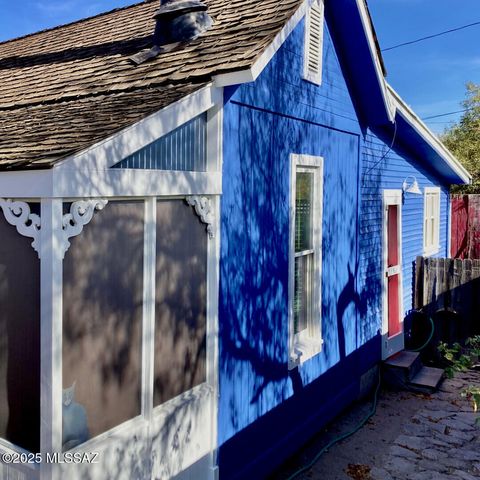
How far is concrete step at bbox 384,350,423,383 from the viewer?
8195mm

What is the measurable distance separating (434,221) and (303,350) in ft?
22.9

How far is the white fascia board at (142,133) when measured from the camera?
3295 millimetres

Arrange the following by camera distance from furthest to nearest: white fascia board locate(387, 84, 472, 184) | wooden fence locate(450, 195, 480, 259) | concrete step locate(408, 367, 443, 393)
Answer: wooden fence locate(450, 195, 480, 259) → white fascia board locate(387, 84, 472, 184) → concrete step locate(408, 367, 443, 393)

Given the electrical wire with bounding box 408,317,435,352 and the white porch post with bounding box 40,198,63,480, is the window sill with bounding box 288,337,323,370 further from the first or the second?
the electrical wire with bounding box 408,317,435,352

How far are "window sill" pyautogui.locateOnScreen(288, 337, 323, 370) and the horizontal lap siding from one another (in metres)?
1.79

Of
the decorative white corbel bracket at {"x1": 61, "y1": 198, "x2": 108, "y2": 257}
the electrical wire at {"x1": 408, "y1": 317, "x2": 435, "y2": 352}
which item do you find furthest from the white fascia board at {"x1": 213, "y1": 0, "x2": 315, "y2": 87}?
the electrical wire at {"x1": 408, "y1": 317, "x2": 435, "y2": 352}

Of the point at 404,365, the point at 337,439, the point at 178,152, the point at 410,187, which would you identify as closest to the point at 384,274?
the point at 404,365

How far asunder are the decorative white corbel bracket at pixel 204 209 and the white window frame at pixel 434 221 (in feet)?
25.2

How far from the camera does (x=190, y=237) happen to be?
175 inches

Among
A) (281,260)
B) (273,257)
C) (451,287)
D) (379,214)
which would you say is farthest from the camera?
(451,287)

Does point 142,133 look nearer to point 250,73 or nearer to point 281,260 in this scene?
point 250,73

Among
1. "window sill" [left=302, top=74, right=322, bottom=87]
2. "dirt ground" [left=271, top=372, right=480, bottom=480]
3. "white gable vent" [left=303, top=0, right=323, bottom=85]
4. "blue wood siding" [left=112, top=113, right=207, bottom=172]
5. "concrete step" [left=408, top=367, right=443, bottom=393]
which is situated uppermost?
"white gable vent" [left=303, top=0, right=323, bottom=85]

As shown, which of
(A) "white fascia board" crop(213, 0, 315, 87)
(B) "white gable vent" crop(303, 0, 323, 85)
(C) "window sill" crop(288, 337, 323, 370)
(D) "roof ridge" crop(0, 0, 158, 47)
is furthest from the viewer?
(D) "roof ridge" crop(0, 0, 158, 47)

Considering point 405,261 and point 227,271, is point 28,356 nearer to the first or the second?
point 227,271
